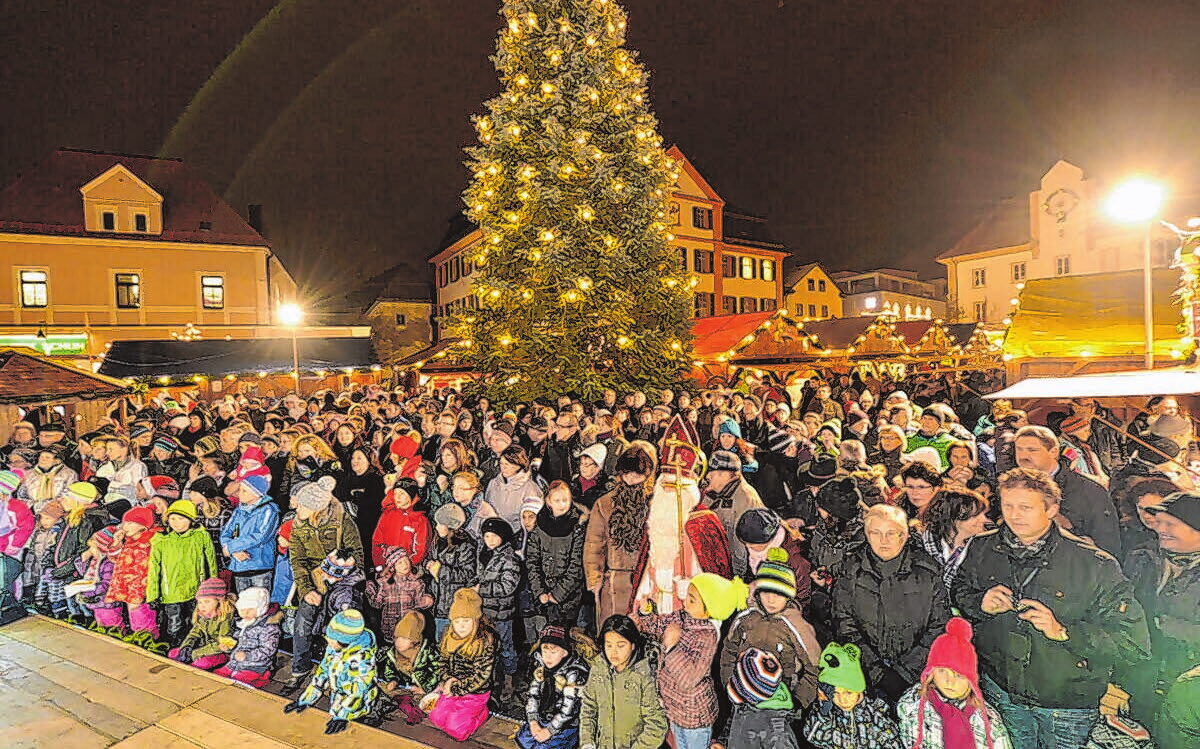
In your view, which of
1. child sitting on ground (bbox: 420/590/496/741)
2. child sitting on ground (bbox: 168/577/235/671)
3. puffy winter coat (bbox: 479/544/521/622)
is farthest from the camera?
child sitting on ground (bbox: 168/577/235/671)

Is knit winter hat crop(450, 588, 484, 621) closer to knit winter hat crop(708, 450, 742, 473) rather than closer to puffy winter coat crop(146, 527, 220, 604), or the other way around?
knit winter hat crop(708, 450, 742, 473)

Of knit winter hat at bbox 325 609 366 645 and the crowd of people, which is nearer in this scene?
the crowd of people

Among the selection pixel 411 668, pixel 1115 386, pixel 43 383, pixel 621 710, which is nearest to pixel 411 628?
pixel 411 668

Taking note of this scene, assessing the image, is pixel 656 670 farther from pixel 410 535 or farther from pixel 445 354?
pixel 445 354

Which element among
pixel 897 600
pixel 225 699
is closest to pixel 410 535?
pixel 225 699

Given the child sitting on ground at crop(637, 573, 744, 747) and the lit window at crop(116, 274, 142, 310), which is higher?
the lit window at crop(116, 274, 142, 310)

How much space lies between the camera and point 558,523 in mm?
5473

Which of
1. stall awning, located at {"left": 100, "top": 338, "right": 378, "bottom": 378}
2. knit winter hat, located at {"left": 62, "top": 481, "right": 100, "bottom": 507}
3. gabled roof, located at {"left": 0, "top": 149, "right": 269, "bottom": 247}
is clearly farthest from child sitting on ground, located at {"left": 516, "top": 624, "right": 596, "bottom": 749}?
gabled roof, located at {"left": 0, "top": 149, "right": 269, "bottom": 247}

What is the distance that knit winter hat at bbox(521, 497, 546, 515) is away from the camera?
231 inches

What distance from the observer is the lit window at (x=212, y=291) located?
2922 cm

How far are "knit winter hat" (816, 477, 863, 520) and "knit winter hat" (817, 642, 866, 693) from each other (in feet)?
3.94

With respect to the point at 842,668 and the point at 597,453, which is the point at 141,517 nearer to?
the point at 597,453

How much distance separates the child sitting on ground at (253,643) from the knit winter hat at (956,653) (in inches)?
199

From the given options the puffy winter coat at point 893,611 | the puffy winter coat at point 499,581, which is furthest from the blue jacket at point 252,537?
the puffy winter coat at point 893,611
